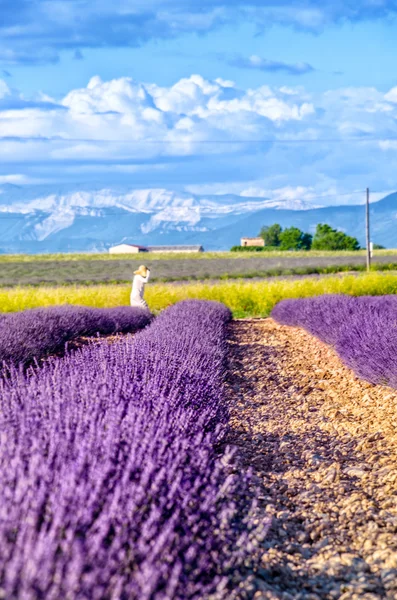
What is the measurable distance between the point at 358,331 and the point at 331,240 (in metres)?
73.0

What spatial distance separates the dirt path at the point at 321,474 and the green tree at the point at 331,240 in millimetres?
70971

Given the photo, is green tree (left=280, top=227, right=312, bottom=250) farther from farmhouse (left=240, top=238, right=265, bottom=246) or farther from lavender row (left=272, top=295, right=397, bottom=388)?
lavender row (left=272, top=295, right=397, bottom=388)

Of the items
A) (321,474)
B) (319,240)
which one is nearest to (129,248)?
(319,240)

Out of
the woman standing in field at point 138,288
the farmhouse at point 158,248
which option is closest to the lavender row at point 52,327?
the woman standing in field at point 138,288

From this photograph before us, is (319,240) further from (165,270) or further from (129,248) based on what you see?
(165,270)

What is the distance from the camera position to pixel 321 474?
3.96m

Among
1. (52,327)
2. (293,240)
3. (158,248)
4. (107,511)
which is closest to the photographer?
(107,511)

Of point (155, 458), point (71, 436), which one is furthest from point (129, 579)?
point (71, 436)

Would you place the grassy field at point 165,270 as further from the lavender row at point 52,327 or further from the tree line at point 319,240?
the tree line at point 319,240

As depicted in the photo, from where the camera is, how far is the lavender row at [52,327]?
707 cm

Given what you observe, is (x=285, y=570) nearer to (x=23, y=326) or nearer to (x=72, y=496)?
(x=72, y=496)

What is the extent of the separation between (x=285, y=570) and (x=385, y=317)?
5877mm

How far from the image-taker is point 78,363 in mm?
4488

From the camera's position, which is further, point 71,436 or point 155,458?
point 71,436
